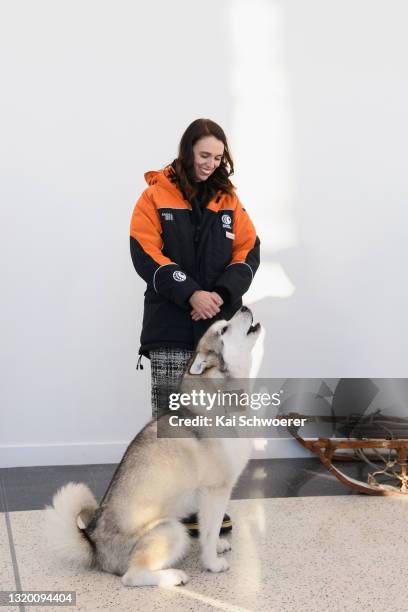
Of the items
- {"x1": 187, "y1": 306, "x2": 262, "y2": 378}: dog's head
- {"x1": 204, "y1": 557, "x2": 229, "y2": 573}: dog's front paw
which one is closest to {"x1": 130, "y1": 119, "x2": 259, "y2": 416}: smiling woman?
{"x1": 187, "y1": 306, "x2": 262, "y2": 378}: dog's head

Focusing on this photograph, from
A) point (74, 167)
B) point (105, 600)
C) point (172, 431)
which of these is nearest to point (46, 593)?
point (105, 600)

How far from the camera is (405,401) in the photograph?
3.65m

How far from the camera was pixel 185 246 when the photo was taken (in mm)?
2467

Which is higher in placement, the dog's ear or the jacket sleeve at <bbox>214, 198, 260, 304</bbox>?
the jacket sleeve at <bbox>214, 198, 260, 304</bbox>

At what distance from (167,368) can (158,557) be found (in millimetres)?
698

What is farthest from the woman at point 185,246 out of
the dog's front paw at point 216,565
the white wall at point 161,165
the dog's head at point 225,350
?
the white wall at point 161,165

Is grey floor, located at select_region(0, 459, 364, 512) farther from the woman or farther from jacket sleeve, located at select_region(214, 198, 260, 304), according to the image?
jacket sleeve, located at select_region(214, 198, 260, 304)

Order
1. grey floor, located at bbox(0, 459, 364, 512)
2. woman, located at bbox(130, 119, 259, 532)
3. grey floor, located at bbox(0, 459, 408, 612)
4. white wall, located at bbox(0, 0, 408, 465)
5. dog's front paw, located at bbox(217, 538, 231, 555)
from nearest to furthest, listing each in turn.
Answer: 1. grey floor, located at bbox(0, 459, 408, 612)
2. dog's front paw, located at bbox(217, 538, 231, 555)
3. woman, located at bbox(130, 119, 259, 532)
4. grey floor, located at bbox(0, 459, 364, 512)
5. white wall, located at bbox(0, 0, 408, 465)

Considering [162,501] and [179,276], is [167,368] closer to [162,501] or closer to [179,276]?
[179,276]

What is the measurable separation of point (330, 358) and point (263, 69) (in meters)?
1.53

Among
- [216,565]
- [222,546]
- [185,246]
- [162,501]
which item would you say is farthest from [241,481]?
[185,246]

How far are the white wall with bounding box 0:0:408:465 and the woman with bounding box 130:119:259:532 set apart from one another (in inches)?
35.8

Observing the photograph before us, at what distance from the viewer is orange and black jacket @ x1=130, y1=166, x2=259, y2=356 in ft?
8.00

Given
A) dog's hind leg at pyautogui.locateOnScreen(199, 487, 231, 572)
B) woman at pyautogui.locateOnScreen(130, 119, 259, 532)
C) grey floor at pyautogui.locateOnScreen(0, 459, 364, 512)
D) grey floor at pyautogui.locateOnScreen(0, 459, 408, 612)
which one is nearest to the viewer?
grey floor at pyautogui.locateOnScreen(0, 459, 408, 612)
